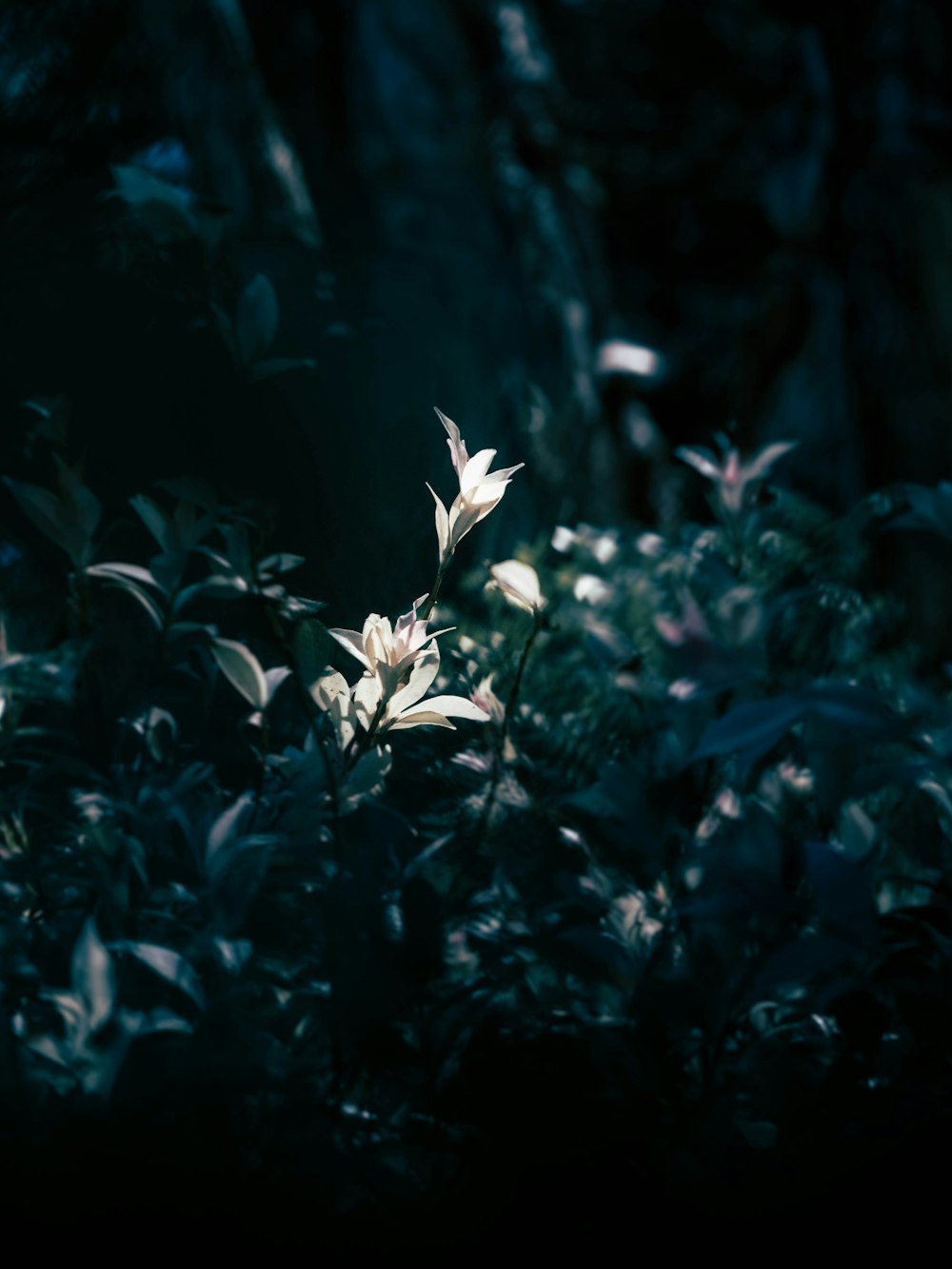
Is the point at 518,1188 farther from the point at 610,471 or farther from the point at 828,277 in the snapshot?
the point at 828,277

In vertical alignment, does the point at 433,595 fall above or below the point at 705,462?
below

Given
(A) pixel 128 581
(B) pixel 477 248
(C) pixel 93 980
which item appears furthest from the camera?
(B) pixel 477 248

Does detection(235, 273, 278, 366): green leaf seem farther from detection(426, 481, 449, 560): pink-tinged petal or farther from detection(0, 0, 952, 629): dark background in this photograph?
detection(426, 481, 449, 560): pink-tinged petal

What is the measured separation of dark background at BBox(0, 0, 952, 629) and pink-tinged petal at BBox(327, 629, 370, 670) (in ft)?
0.20

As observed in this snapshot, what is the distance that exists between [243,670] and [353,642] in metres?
0.07

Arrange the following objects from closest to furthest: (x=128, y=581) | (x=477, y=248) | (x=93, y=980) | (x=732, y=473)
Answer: (x=93, y=980)
(x=128, y=581)
(x=732, y=473)
(x=477, y=248)

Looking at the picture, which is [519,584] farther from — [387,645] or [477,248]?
[477,248]

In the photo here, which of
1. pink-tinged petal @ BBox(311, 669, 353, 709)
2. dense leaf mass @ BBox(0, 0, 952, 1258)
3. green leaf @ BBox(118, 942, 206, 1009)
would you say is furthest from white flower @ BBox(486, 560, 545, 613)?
green leaf @ BBox(118, 942, 206, 1009)

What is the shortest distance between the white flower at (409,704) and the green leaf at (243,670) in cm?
6

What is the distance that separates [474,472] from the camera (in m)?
0.47

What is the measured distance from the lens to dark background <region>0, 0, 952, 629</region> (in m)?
0.54

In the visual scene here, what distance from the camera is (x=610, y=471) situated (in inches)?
103

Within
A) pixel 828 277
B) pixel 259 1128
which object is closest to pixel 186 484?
pixel 259 1128

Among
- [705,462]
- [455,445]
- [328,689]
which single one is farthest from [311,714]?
[705,462]
